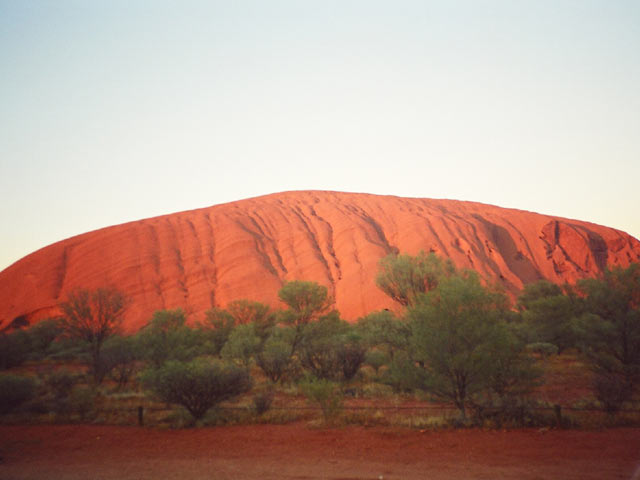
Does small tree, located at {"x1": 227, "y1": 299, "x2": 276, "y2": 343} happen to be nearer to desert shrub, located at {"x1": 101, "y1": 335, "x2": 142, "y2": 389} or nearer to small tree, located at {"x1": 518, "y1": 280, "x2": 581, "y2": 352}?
desert shrub, located at {"x1": 101, "y1": 335, "x2": 142, "y2": 389}

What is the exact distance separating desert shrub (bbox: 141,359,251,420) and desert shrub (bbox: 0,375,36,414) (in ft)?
13.1

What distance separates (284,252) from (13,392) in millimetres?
38131

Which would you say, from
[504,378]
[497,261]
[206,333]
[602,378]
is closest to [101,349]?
[206,333]

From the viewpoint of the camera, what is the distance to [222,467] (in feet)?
26.8

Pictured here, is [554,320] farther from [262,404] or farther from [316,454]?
[316,454]

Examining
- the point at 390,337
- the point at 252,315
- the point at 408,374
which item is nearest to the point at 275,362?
the point at 390,337

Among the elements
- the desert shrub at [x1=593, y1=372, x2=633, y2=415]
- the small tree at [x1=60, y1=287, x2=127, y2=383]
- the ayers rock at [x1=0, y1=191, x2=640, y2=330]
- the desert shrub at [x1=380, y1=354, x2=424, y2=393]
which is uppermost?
the ayers rock at [x1=0, y1=191, x2=640, y2=330]

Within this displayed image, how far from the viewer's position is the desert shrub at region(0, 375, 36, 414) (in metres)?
13.0

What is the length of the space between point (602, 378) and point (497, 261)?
4168 cm

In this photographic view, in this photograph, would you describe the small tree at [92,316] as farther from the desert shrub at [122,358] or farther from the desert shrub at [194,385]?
the desert shrub at [194,385]

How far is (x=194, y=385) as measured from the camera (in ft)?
39.3

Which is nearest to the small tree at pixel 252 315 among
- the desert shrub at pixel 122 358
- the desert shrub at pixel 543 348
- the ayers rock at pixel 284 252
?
the desert shrub at pixel 122 358

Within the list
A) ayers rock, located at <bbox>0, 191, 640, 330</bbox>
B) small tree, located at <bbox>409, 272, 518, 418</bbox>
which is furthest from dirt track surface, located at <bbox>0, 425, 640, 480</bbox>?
ayers rock, located at <bbox>0, 191, 640, 330</bbox>

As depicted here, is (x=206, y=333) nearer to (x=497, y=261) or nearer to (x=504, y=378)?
(x=504, y=378)
